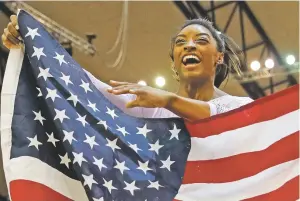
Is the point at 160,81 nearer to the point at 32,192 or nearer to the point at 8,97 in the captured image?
the point at 8,97

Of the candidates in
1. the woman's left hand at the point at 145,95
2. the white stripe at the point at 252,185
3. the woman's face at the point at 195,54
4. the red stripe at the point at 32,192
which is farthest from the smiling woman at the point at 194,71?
the red stripe at the point at 32,192

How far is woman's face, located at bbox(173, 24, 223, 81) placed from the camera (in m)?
1.81

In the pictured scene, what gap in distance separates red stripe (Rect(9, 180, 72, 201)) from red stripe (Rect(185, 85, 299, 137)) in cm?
40

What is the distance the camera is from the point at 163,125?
175 centimetres

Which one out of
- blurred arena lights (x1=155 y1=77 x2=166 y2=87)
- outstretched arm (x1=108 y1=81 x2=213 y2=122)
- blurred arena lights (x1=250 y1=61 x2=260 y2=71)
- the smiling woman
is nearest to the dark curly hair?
the smiling woman

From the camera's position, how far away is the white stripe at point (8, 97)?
171 centimetres

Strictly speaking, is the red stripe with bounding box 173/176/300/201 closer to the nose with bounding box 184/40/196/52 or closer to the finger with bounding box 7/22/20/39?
the nose with bounding box 184/40/196/52

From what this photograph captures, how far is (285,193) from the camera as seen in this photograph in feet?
5.16

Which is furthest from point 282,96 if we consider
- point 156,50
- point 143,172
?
point 156,50

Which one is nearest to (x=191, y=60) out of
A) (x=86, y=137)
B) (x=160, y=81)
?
(x=86, y=137)

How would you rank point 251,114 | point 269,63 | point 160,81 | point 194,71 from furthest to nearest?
point 160,81 → point 269,63 → point 194,71 → point 251,114

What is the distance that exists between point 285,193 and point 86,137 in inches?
20.7

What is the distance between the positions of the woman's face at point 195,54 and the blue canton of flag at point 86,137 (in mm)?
159

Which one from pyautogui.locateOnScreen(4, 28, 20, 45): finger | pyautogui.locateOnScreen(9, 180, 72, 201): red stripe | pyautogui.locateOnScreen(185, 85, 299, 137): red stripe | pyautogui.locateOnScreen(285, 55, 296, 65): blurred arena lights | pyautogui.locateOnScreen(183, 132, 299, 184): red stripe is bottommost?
pyautogui.locateOnScreen(9, 180, 72, 201): red stripe
